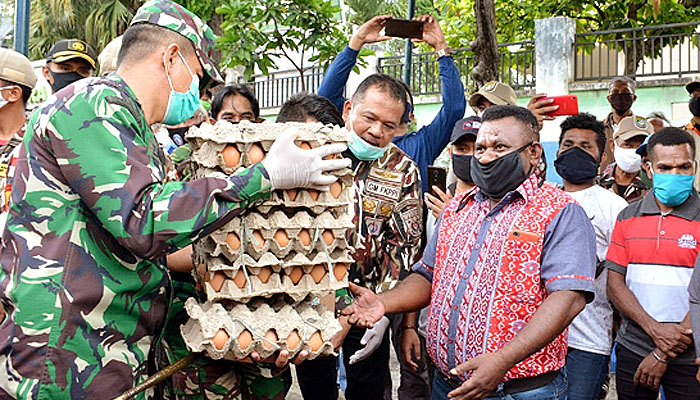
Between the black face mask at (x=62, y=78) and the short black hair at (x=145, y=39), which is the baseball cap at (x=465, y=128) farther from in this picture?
the black face mask at (x=62, y=78)

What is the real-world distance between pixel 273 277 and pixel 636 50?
12231 millimetres

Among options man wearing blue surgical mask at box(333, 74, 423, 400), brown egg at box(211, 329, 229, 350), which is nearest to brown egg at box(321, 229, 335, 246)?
brown egg at box(211, 329, 229, 350)

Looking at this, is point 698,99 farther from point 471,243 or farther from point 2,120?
point 2,120

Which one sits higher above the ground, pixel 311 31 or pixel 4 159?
pixel 311 31

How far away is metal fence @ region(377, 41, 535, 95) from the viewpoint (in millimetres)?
14289

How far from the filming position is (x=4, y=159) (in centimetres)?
368

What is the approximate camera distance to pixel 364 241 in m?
3.82

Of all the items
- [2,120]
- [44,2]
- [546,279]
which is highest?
[44,2]

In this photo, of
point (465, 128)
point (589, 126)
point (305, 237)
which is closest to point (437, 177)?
point (465, 128)

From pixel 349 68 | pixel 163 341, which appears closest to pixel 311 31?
pixel 349 68

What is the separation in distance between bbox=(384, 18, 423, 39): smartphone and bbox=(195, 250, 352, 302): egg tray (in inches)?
99.9

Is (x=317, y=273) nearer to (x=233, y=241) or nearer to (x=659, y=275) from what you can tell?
(x=233, y=241)

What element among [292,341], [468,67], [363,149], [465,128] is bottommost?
[292,341]

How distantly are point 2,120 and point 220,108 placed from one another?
1.38m
